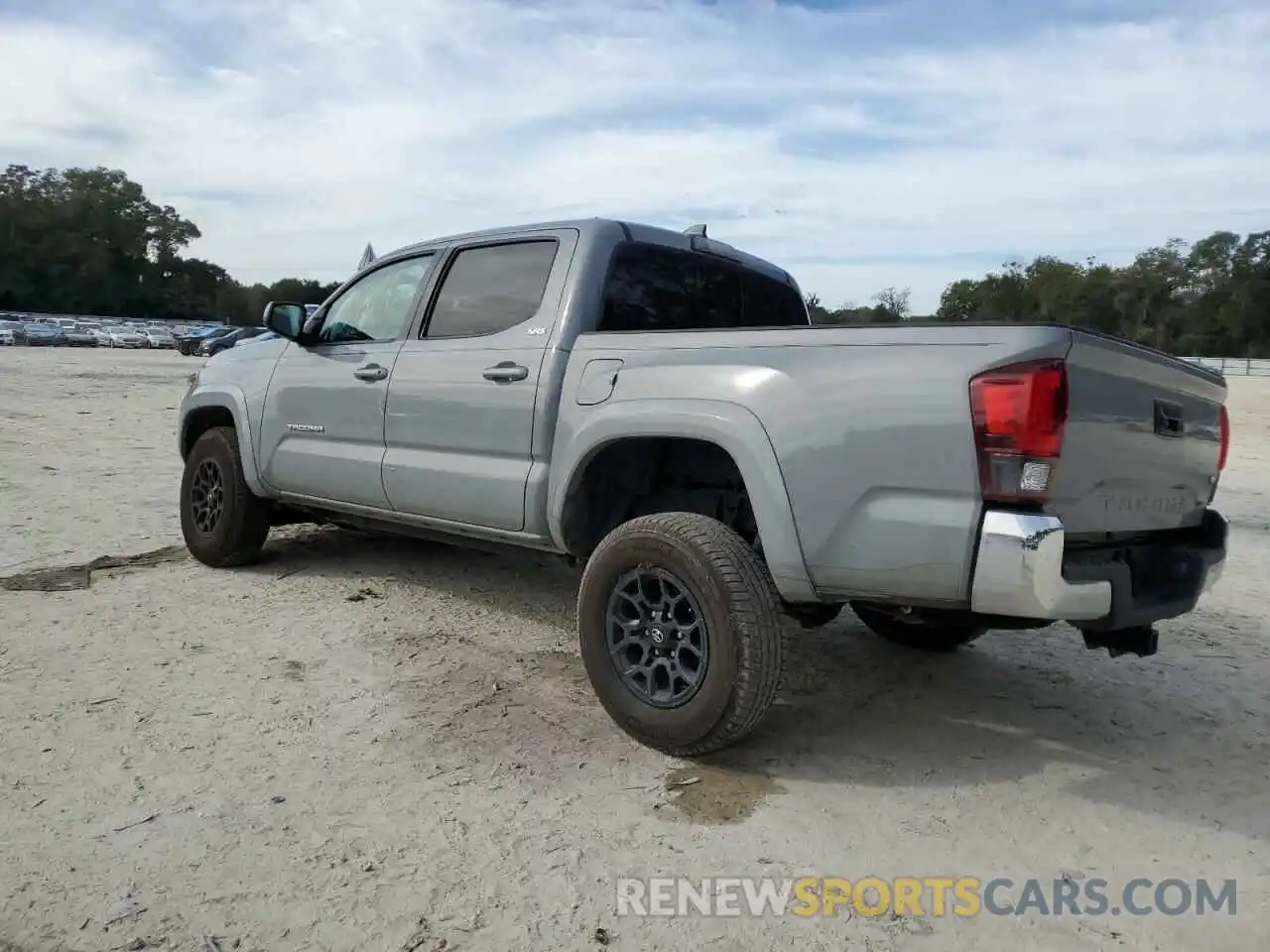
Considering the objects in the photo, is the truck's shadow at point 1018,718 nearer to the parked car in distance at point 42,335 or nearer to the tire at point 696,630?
the tire at point 696,630

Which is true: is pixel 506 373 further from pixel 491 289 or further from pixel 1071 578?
pixel 1071 578

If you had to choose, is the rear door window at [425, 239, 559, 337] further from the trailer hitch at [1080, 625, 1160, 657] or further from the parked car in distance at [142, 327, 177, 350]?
the parked car in distance at [142, 327, 177, 350]

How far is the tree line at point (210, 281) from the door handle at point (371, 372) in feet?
161

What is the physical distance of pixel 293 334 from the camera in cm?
523

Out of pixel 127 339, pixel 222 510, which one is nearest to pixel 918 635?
pixel 222 510

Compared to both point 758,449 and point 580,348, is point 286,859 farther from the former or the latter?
point 580,348

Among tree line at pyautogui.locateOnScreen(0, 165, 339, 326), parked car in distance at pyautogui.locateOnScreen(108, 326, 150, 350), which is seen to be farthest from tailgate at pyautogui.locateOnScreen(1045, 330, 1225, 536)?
tree line at pyautogui.locateOnScreen(0, 165, 339, 326)

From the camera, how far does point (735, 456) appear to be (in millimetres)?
3250

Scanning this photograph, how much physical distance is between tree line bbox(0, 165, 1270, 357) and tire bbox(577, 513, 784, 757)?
4986 centimetres

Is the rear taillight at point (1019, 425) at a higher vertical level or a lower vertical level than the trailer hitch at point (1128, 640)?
higher

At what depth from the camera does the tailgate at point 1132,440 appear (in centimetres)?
284

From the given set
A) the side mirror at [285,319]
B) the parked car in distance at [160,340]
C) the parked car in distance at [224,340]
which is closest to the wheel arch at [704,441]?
the side mirror at [285,319]

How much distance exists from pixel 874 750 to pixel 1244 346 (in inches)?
2833

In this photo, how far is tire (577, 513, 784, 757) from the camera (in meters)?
3.14
